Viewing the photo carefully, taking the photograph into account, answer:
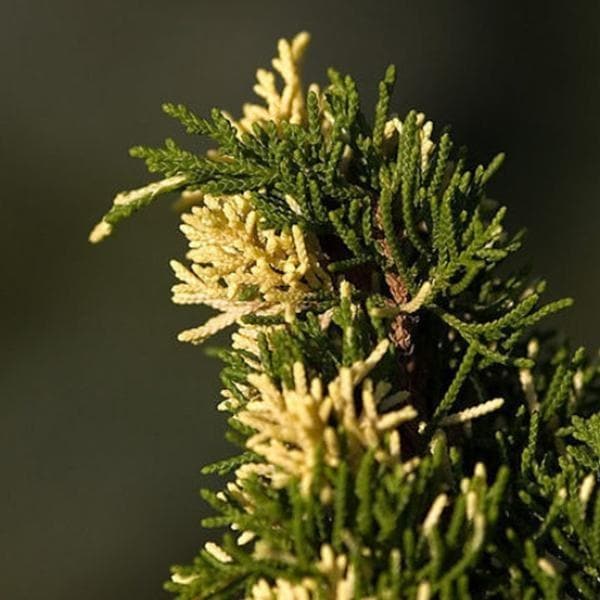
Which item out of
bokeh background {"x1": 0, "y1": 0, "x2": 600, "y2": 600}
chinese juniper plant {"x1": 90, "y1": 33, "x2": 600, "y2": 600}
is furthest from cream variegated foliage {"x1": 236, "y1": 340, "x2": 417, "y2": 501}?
bokeh background {"x1": 0, "y1": 0, "x2": 600, "y2": 600}

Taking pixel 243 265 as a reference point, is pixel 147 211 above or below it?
above

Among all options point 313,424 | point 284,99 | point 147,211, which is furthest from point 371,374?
point 147,211

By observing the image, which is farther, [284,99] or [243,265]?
[284,99]

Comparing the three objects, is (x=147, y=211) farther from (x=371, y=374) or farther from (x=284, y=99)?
(x=371, y=374)

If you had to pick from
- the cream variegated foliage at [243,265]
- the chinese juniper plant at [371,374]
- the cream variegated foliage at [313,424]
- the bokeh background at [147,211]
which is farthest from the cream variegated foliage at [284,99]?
the bokeh background at [147,211]

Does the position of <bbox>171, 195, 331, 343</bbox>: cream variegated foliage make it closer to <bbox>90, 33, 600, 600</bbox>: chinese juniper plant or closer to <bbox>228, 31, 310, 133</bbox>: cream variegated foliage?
<bbox>90, 33, 600, 600</bbox>: chinese juniper plant
